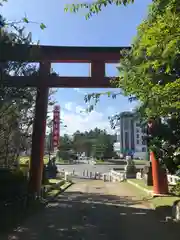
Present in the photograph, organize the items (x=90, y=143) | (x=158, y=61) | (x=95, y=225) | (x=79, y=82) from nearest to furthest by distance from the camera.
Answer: (x=158, y=61)
(x=95, y=225)
(x=79, y=82)
(x=90, y=143)

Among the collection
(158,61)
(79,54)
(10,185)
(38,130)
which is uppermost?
(79,54)

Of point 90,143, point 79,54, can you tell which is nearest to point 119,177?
point 79,54

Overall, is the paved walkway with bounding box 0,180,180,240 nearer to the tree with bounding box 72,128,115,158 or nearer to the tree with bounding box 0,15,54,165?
the tree with bounding box 0,15,54,165

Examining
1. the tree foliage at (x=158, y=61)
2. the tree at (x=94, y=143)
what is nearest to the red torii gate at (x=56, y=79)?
the tree foliage at (x=158, y=61)

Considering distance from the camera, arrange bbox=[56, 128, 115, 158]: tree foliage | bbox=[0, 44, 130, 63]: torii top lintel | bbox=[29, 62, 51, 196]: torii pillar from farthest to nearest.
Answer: bbox=[56, 128, 115, 158]: tree foliage
bbox=[0, 44, 130, 63]: torii top lintel
bbox=[29, 62, 51, 196]: torii pillar

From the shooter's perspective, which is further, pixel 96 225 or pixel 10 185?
pixel 10 185

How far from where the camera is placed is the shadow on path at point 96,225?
9.45 meters

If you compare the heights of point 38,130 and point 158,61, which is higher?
point 38,130

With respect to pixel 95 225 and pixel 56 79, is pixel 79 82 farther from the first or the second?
pixel 95 225

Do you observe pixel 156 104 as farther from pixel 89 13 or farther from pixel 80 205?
pixel 80 205

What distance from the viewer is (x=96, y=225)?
1127 cm

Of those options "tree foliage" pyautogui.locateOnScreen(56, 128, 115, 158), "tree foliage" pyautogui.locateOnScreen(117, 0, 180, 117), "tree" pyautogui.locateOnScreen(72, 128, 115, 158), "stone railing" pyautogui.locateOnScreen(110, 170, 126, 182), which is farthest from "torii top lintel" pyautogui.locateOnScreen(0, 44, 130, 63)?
"tree" pyautogui.locateOnScreen(72, 128, 115, 158)

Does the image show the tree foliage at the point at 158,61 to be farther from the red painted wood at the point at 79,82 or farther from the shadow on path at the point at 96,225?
Answer: the red painted wood at the point at 79,82

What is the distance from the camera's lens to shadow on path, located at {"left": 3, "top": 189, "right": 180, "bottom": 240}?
9.45 metres
